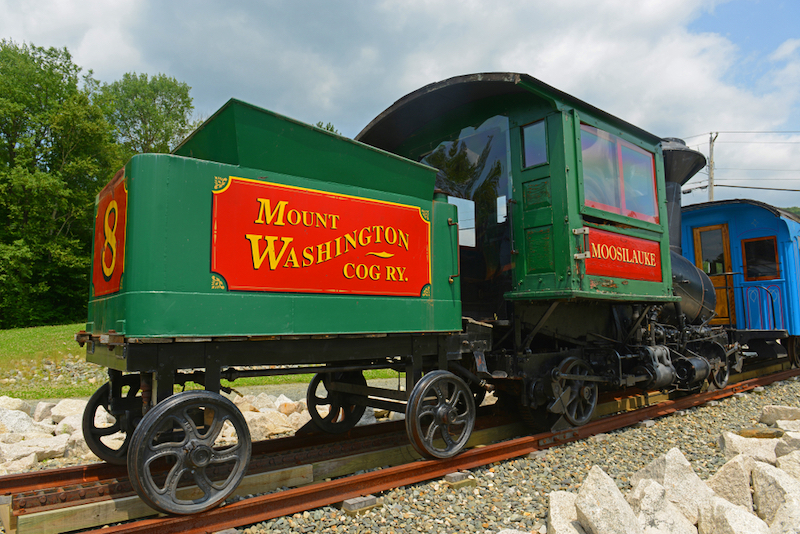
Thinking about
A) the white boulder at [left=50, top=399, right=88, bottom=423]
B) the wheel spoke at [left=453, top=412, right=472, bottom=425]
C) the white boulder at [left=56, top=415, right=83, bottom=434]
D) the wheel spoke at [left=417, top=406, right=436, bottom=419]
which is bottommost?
the white boulder at [left=56, top=415, right=83, bottom=434]

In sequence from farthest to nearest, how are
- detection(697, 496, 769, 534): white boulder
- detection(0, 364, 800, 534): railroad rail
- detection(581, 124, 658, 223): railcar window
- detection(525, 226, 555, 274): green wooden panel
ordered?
detection(581, 124, 658, 223): railcar window < detection(525, 226, 555, 274): green wooden panel < detection(0, 364, 800, 534): railroad rail < detection(697, 496, 769, 534): white boulder

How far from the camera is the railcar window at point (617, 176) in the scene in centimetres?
575

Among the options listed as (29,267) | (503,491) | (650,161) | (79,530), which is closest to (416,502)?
(503,491)

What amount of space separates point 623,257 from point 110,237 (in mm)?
5370

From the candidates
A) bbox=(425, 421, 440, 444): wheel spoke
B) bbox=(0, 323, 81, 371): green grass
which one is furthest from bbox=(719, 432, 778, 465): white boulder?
bbox=(0, 323, 81, 371): green grass

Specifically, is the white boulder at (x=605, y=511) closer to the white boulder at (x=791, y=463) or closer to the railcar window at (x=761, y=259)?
the white boulder at (x=791, y=463)

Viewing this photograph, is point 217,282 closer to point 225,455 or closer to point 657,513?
point 225,455

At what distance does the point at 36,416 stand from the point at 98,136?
80.4 ft

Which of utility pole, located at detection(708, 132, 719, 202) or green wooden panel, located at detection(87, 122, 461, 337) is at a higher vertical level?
utility pole, located at detection(708, 132, 719, 202)

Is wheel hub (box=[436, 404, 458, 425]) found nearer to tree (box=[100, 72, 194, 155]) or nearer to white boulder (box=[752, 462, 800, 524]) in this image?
white boulder (box=[752, 462, 800, 524])

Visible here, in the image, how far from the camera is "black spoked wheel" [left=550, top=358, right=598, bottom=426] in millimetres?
5617

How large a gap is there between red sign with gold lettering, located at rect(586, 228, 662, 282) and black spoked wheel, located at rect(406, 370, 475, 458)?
1.97 m

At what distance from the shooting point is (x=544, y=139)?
562 centimetres

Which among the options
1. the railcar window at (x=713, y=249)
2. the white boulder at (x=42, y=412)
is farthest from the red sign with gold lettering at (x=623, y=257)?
the white boulder at (x=42, y=412)
